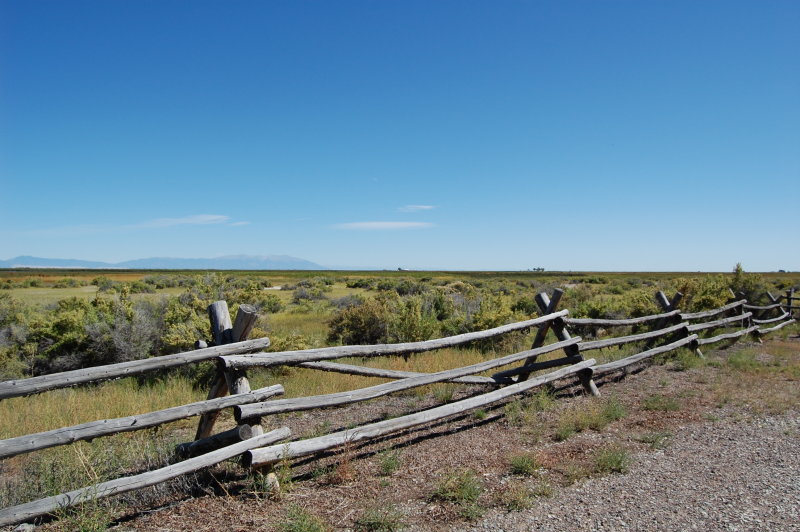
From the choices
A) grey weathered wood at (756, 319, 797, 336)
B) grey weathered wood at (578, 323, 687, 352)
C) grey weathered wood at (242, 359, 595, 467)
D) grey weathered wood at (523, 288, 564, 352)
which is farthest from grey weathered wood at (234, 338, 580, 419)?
grey weathered wood at (756, 319, 797, 336)

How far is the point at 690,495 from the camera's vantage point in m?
3.99

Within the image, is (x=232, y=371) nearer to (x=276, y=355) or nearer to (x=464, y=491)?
(x=276, y=355)

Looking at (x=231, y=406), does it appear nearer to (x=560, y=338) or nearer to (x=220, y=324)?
(x=220, y=324)

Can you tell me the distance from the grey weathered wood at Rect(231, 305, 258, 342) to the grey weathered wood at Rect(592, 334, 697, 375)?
225 inches

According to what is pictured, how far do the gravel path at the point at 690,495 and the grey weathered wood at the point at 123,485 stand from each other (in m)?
2.04

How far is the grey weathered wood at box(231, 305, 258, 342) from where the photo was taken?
4398 millimetres

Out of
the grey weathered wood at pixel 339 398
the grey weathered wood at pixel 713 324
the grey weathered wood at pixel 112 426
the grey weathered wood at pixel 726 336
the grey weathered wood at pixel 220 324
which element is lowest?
the grey weathered wood at pixel 726 336

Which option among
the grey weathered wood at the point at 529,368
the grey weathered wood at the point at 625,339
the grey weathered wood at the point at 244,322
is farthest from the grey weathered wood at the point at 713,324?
the grey weathered wood at the point at 244,322

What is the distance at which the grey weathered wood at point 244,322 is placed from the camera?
440 cm

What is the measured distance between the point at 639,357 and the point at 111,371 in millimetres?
8591

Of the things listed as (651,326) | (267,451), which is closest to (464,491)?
(267,451)

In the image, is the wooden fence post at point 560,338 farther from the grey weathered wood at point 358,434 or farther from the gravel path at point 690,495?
the gravel path at point 690,495

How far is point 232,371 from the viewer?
4.39m

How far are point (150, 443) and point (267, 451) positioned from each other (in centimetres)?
190
